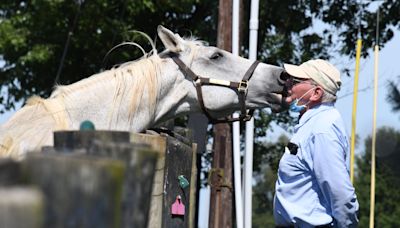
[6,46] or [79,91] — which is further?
[6,46]

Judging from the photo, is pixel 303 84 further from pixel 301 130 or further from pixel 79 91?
pixel 79 91

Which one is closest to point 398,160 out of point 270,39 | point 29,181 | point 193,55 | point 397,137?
point 397,137

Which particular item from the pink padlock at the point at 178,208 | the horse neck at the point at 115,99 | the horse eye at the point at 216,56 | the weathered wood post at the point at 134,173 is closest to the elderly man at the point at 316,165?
the horse neck at the point at 115,99

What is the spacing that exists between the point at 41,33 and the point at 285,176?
15.3m

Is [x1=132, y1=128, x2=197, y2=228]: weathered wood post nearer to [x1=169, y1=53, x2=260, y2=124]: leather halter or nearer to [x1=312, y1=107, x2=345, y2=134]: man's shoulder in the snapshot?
[x1=169, y1=53, x2=260, y2=124]: leather halter

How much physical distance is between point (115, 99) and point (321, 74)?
1165mm

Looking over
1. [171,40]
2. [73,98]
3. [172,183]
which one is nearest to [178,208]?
[172,183]

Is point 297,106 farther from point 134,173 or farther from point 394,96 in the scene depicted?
point 394,96

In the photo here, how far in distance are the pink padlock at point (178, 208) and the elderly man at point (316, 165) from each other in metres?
1.48

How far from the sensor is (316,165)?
15.6ft

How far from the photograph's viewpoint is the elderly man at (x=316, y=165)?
15.5ft

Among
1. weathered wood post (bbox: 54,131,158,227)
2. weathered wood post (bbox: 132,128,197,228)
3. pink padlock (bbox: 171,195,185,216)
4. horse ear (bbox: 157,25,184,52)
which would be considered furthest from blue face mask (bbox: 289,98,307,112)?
weathered wood post (bbox: 54,131,158,227)

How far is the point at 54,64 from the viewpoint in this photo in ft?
65.7

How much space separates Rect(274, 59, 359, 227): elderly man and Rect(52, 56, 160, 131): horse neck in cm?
90
